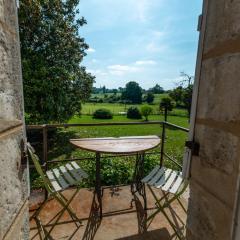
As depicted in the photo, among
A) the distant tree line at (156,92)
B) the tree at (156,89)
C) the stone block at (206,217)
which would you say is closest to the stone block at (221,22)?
the stone block at (206,217)

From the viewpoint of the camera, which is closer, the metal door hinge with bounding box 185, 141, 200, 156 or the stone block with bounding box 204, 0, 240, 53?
the stone block with bounding box 204, 0, 240, 53

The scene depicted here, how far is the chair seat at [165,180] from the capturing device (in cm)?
230

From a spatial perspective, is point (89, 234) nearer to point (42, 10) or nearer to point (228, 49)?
point (228, 49)

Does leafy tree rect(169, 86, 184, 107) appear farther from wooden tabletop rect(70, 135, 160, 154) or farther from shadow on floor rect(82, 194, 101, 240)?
shadow on floor rect(82, 194, 101, 240)

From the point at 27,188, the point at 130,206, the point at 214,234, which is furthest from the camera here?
the point at 130,206

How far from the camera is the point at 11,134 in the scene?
3.13 ft

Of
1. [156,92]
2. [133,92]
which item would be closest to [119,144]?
[133,92]

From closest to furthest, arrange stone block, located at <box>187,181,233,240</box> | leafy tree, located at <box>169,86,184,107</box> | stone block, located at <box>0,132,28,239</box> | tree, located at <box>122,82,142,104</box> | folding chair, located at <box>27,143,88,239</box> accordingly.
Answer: stone block, located at <box>0,132,28,239</box>
stone block, located at <box>187,181,233,240</box>
folding chair, located at <box>27,143,88,239</box>
leafy tree, located at <box>169,86,184,107</box>
tree, located at <box>122,82,142,104</box>

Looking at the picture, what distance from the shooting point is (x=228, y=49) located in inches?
38.1

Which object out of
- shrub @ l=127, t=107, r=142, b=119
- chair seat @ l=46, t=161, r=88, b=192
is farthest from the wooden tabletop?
shrub @ l=127, t=107, r=142, b=119

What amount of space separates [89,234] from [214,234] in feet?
5.19

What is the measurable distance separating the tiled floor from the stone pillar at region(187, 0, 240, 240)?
4.12 feet

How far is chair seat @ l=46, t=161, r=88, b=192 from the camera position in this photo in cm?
228

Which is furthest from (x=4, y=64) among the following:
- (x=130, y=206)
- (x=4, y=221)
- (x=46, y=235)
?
(x=130, y=206)
